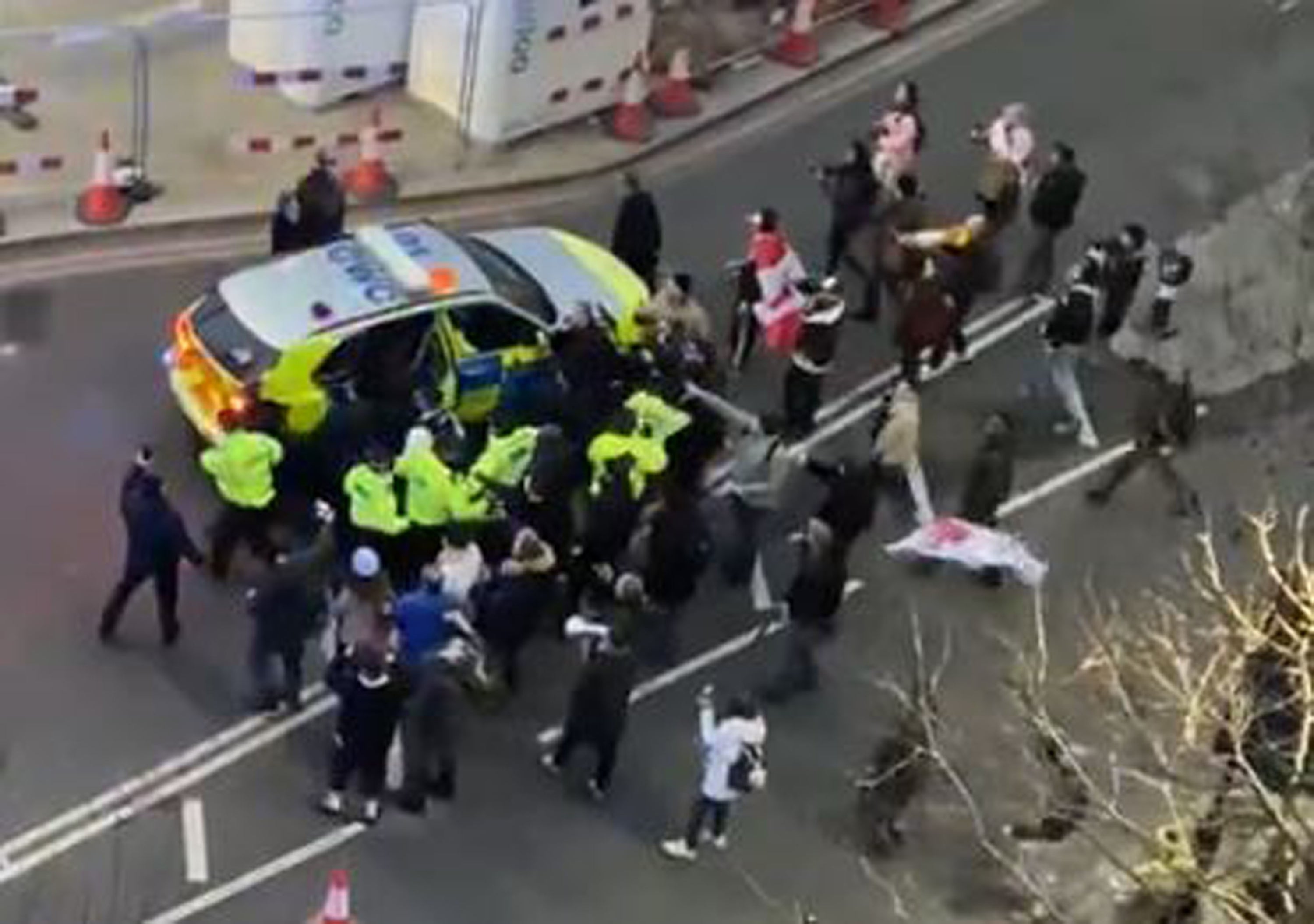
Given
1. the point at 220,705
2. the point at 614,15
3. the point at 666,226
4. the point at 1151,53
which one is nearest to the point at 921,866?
the point at 220,705

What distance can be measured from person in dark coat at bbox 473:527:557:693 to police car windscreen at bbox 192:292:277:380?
2.23 metres

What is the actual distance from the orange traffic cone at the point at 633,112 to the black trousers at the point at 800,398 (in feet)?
13.1

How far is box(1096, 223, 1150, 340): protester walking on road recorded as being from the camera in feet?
80.6

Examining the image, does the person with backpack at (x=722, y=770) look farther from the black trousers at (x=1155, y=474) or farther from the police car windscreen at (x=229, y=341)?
the black trousers at (x=1155, y=474)

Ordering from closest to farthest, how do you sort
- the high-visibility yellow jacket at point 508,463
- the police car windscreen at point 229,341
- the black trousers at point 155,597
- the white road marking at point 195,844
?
the white road marking at point 195,844 < the black trousers at point 155,597 < the high-visibility yellow jacket at point 508,463 < the police car windscreen at point 229,341

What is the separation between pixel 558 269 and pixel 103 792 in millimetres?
5351

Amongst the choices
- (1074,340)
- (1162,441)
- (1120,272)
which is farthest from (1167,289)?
(1162,441)

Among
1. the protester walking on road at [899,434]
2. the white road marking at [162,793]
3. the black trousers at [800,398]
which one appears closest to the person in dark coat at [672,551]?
the protester walking on road at [899,434]

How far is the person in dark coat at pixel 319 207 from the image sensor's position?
2395 centimetres

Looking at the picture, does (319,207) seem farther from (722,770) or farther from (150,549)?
(722,770)

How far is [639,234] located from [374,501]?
437 cm

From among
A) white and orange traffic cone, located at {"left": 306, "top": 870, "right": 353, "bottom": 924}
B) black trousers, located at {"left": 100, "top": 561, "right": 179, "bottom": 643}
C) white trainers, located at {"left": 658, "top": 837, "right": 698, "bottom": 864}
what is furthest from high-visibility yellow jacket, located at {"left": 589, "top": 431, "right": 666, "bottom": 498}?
white and orange traffic cone, located at {"left": 306, "top": 870, "right": 353, "bottom": 924}

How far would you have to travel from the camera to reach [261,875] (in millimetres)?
20031

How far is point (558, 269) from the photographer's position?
2358cm
